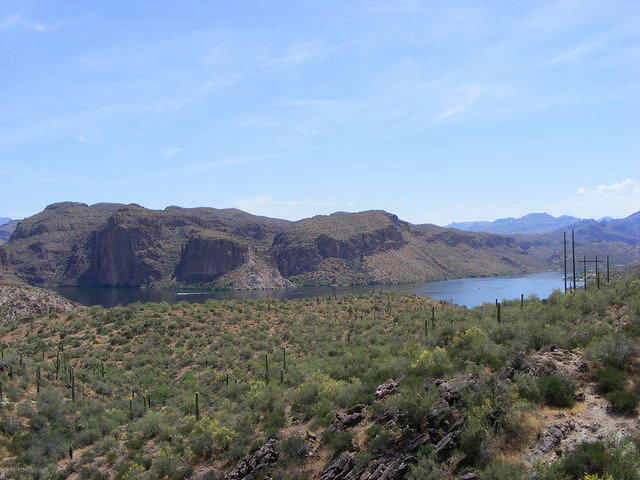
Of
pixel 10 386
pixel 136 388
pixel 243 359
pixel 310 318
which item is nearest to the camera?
pixel 10 386

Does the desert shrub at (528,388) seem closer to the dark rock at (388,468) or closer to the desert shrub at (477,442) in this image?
the desert shrub at (477,442)

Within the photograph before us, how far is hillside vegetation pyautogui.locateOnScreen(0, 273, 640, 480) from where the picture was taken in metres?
10.7

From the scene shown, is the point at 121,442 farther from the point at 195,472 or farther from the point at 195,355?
the point at 195,355

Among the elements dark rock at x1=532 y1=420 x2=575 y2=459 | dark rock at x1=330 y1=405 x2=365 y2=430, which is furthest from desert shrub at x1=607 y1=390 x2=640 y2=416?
dark rock at x1=330 y1=405 x2=365 y2=430

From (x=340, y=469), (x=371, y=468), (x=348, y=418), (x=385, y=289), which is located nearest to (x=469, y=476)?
(x=371, y=468)

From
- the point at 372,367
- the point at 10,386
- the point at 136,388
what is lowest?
the point at 136,388

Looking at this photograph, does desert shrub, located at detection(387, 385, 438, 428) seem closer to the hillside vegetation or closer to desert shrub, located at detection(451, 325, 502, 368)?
the hillside vegetation

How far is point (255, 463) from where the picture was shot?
14.4 m

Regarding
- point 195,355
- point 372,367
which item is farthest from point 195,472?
point 195,355

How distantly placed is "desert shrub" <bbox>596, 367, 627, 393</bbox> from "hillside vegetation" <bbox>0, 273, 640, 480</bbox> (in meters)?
0.05

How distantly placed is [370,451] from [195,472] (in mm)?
6577

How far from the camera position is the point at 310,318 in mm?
46406

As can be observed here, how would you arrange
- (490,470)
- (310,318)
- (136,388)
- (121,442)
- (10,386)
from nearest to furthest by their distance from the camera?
(490,470)
(121,442)
(10,386)
(136,388)
(310,318)

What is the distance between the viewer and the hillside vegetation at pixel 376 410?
35.2 ft
